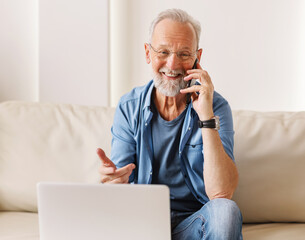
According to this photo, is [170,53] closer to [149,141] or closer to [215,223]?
[149,141]

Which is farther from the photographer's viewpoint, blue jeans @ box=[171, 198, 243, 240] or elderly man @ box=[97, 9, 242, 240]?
elderly man @ box=[97, 9, 242, 240]

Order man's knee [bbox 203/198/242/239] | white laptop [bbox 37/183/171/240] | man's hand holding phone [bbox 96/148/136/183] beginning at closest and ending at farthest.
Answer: white laptop [bbox 37/183/171/240]
man's knee [bbox 203/198/242/239]
man's hand holding phone [bbox 96/148/136/183]

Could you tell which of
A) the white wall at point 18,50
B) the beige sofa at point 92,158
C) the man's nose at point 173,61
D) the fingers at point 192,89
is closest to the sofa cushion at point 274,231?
the beige sofa at point 92,158

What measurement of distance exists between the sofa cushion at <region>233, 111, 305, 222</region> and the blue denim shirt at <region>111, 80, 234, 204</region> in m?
0.24

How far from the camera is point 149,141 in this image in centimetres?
174

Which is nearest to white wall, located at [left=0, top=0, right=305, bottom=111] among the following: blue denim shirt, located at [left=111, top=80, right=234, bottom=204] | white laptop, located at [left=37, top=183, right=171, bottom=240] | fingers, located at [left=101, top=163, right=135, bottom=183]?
blue denim shirt, located at [left=111, top=80, right=234, bottom=204]

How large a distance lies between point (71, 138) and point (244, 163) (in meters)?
0.77

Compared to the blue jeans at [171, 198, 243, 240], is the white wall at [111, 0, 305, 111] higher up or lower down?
higher up

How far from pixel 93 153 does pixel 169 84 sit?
50cm

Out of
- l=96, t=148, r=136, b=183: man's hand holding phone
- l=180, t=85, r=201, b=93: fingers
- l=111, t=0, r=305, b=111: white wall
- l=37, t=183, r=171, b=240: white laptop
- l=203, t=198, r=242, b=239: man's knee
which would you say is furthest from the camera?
l=111, t=0, r=305, b=111: white wall

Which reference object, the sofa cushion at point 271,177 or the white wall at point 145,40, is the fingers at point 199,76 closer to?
the sofa cushion at point 271,177

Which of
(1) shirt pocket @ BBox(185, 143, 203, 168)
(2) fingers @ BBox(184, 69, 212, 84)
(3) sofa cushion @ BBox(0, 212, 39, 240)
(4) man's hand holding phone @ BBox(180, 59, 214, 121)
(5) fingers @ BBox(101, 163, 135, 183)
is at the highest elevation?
(2) fingers @ BBox(184, 69, 212, 84)

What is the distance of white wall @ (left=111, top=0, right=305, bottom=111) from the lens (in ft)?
8.14

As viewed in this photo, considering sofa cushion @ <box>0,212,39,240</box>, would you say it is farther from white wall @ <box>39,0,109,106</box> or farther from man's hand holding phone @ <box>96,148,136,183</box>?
white wall @ <box>39,0,109,106</box>
